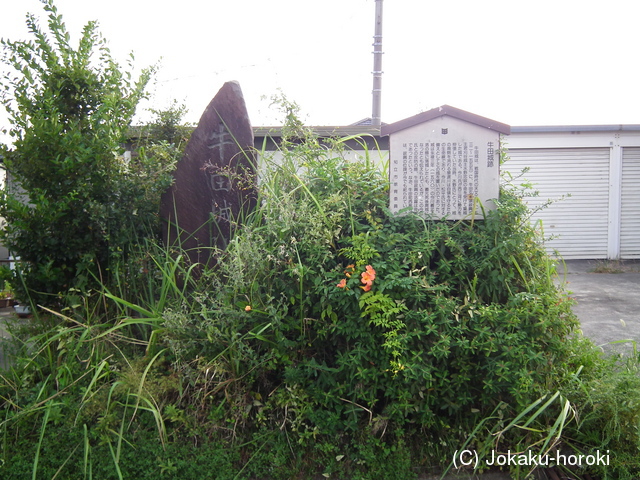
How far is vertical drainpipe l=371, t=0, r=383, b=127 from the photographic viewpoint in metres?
12.1

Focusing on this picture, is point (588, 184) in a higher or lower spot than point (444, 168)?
higher

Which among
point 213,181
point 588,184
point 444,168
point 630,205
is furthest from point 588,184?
point 213,181

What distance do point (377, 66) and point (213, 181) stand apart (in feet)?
29.3

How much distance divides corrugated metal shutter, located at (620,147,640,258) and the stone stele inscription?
936 cm

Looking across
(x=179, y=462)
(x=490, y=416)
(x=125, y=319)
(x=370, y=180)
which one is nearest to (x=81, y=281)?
(x=125, y=319)

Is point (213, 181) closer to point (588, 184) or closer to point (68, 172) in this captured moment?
point (68, 172)

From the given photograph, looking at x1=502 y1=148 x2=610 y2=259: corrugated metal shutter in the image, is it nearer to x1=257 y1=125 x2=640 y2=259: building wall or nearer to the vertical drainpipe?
x1=257 y1=125 x2=640 y2=259: building wall

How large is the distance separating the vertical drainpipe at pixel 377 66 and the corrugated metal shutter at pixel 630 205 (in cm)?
577

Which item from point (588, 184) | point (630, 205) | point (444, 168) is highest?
point (588, 184)

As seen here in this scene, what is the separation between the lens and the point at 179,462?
2.90 meters

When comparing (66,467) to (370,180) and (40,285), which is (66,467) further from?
(370,180)

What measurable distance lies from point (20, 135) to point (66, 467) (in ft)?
8.70

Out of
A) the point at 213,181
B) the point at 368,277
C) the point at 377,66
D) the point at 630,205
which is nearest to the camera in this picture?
the point at 368,277

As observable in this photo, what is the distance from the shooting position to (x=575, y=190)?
37.1ft
